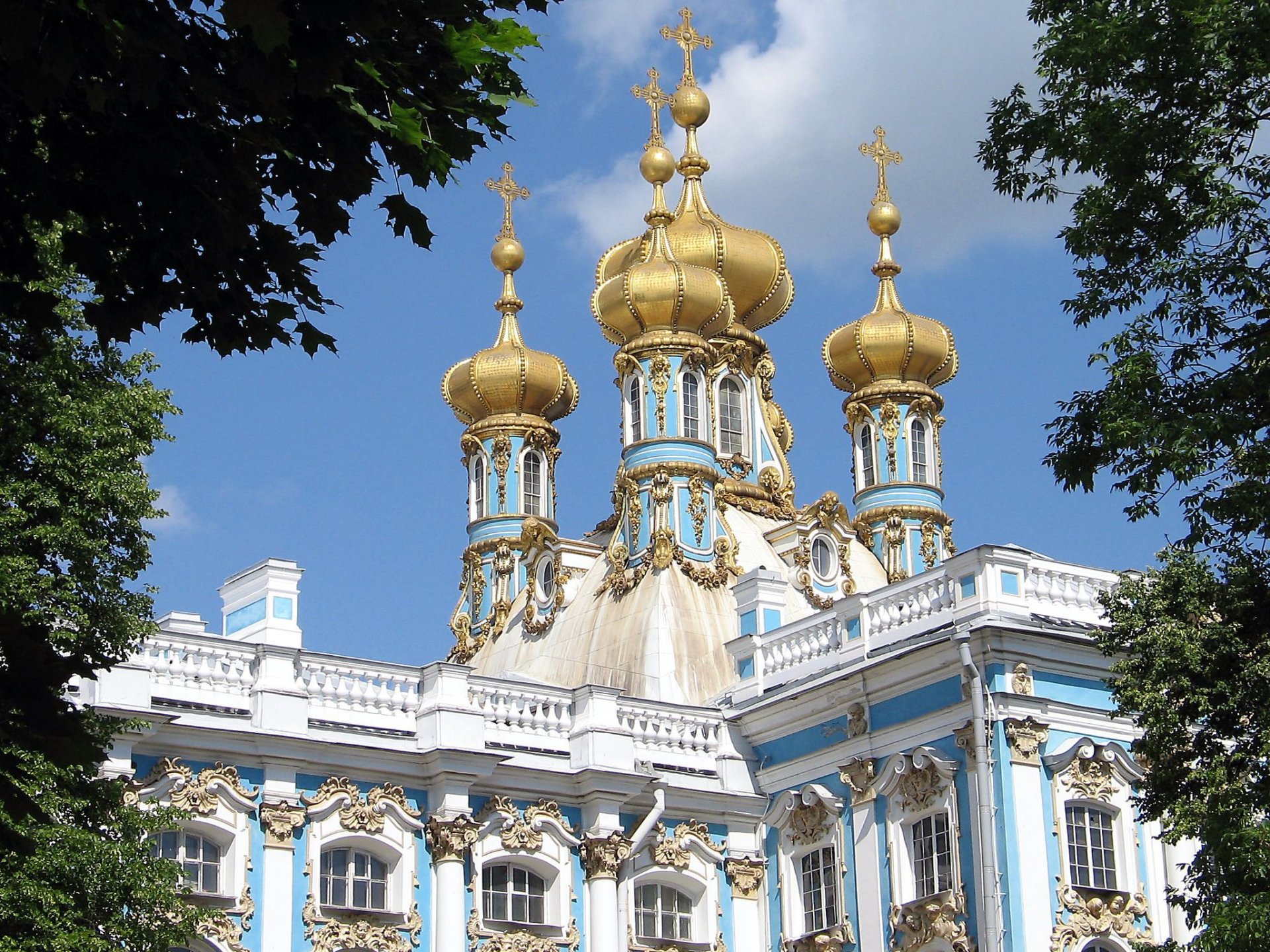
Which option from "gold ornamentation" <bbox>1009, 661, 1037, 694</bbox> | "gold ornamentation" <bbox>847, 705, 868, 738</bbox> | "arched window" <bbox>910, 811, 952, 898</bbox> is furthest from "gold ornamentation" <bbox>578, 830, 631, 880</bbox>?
"gold ornamentation" <bbox>1009, 661, 1037, 694</bbox>

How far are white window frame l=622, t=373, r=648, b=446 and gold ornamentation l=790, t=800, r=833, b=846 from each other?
26.6 feet

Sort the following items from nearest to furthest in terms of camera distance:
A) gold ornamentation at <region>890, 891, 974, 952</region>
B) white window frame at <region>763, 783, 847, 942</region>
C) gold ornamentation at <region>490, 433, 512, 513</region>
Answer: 1. gold ornamentation at <region>890, 891, 974, 952</region>
2. white window frame at <region>763, 783, 847, 942</region>
3. gold ornamentation at <region>490, 433, 512, 513</region>

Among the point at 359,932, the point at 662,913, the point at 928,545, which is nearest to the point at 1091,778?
the point at 662,913

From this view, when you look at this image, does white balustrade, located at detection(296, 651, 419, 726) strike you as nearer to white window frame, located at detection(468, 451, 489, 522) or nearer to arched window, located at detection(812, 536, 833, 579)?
arched window, located at detection(812, 536, 833, 579)

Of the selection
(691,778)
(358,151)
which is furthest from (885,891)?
(358,151)

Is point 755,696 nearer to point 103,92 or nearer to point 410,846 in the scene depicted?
point 410,846

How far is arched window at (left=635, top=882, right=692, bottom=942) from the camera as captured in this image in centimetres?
2542

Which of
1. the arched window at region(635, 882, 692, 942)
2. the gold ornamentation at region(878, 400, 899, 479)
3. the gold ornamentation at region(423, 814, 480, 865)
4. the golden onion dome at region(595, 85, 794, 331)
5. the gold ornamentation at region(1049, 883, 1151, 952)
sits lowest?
the gold ornamentation at region(1049, 883, 1151, 952)

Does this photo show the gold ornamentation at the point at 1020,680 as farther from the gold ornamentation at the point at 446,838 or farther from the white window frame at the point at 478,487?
the white window frame at the point at 478,487

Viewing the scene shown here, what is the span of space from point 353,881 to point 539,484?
1471 centimetres

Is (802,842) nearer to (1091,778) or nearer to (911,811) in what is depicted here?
(911,811)

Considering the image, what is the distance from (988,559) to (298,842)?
8.13 m

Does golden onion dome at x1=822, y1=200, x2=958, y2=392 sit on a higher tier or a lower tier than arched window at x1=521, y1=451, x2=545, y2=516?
higher

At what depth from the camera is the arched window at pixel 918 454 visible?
124ft
